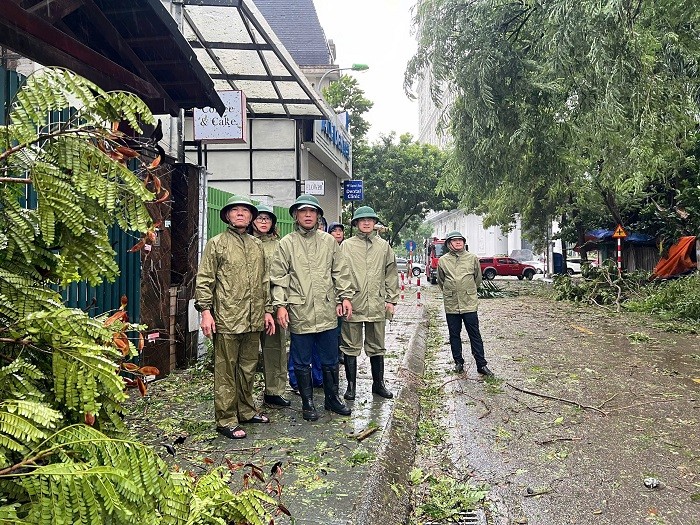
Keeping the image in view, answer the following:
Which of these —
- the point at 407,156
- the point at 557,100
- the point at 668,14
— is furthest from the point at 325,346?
the point at 407,156

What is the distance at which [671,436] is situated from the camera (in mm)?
5109

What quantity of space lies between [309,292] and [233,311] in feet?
2.39

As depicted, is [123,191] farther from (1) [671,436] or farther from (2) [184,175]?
(2) [184,175]

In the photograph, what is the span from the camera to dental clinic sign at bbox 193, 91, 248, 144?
9.95 meters

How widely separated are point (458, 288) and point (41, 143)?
6278 mm

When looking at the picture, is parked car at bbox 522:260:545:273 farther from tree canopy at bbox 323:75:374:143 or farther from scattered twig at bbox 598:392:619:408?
scattered twig at bbox 598:392:619:408

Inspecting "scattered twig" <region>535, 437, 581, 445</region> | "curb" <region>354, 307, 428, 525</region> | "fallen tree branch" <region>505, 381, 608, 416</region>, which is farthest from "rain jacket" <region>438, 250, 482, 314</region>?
"scattered twig" <region>535, 437, 581, 445</region>

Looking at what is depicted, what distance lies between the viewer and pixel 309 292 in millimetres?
5281

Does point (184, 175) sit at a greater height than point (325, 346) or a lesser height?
greater

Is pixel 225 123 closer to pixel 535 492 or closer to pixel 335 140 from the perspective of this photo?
pixel 535 492

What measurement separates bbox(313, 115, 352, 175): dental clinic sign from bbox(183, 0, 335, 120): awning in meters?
3.64

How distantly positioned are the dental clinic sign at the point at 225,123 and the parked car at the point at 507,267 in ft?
84.4

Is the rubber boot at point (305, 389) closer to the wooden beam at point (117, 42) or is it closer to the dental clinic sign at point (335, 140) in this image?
the wooden beam at point (117, 42)

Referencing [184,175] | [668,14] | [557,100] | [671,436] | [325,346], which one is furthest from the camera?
[557,100]
